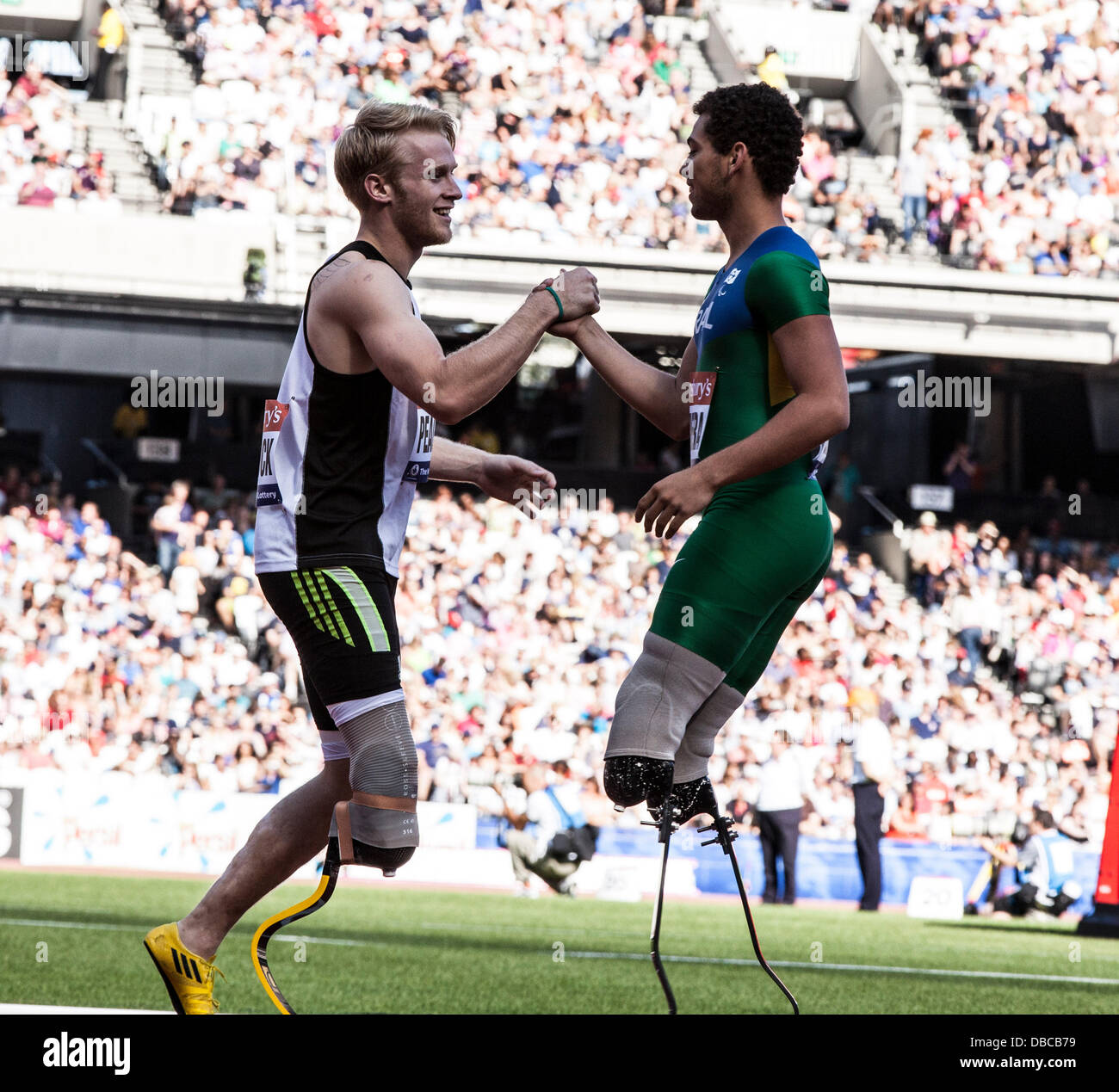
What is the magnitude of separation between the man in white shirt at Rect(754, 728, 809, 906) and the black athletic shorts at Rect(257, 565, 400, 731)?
33.3 feet

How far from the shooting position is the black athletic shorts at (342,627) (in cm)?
411

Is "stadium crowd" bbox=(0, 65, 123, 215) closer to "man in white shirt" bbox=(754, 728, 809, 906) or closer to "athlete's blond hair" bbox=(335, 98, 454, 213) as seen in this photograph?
"man in white shirt" bbox=(754, 728, 809, 906)

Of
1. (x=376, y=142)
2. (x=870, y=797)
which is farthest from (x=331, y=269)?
(x=870, y=797)

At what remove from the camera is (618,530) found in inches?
781

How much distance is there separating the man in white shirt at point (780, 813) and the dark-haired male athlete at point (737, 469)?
31.7 ft

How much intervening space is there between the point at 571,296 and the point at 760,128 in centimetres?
69

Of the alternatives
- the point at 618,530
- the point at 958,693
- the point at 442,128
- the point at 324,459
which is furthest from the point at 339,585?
the point at 618,530

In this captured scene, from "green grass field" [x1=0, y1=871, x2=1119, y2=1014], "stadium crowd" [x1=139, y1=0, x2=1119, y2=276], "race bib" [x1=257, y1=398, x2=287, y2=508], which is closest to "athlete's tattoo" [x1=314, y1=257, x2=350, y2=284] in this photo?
"race bib" [x1=257, y1=398, x2=287, y2=508]

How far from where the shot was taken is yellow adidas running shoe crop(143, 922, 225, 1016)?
4250mm

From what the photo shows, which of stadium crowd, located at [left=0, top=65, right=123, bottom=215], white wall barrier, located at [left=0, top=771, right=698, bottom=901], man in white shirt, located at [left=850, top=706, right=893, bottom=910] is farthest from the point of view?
stadium crowd, located at [left=0, top=65, right=123, bottom=215]

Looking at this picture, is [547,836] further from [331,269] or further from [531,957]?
[331,269]

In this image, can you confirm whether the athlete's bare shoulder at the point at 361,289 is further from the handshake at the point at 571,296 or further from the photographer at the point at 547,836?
the photographer at the point at 547,836

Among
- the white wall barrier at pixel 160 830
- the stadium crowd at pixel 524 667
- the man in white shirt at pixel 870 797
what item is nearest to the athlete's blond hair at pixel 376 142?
the man in white shirt at pixel 870 797

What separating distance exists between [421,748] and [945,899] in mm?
5245
